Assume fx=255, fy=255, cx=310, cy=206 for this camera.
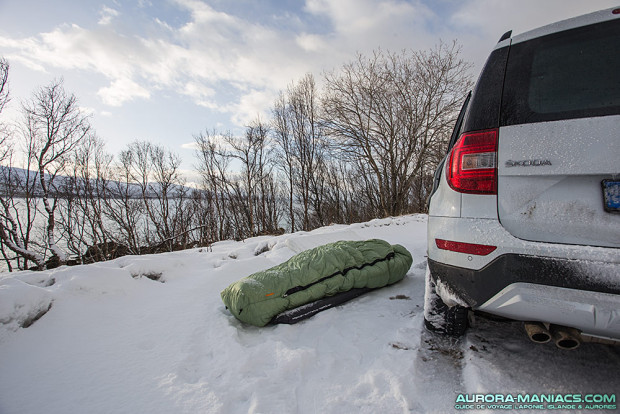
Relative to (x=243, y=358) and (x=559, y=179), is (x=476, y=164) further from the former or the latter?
(x=243, y=358)

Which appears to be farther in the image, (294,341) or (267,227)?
(267,227)

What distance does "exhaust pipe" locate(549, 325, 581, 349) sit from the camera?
111cm

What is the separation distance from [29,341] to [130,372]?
3.21ft

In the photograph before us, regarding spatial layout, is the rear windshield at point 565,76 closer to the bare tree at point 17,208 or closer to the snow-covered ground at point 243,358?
the snow-covered ground at point 243,358

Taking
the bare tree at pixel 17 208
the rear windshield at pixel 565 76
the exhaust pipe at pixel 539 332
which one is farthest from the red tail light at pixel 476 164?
the bare tree at pixel 17 208

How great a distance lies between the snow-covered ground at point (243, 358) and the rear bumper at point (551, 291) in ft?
1.74

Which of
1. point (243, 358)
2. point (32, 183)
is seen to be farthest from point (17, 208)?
point (243, 358)

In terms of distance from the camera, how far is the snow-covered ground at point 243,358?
1.40 metres

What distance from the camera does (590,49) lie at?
1.14 m

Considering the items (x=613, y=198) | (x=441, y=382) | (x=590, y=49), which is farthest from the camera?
(x=441, y=382)

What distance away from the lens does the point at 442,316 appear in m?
1.75

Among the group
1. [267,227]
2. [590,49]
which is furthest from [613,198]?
[267,227]

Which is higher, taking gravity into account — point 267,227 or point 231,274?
point 231,274

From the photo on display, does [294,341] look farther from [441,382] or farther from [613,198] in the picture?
[613,198]
